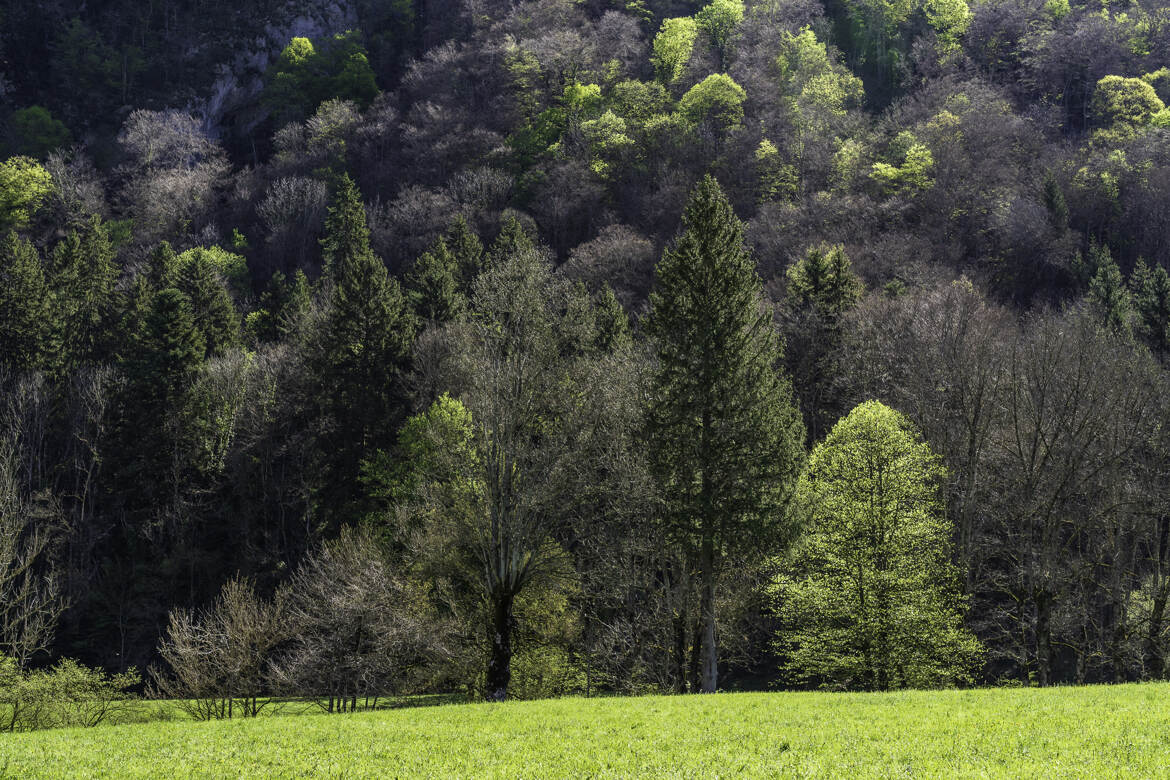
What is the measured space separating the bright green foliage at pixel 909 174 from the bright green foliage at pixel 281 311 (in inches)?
1723

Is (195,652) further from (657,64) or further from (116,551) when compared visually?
(657,64)

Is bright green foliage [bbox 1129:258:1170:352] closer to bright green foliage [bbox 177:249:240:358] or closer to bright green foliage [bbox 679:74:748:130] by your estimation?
bright green foliage [bbox 679:74:748:130]

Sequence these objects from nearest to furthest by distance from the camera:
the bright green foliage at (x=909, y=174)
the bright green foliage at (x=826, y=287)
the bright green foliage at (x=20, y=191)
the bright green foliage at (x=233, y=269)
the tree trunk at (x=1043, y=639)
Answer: the tree trunk at (x=1043, y=639)
the bright green foliage at (x=826, y=287)
the bright green foliage at (x=909, y=174)
the bright green foliage at (x=233, y=269)
the bright green foliage at (x=20, y=191)

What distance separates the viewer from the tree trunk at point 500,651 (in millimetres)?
23016

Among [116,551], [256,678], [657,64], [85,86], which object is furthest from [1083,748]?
[85,86]

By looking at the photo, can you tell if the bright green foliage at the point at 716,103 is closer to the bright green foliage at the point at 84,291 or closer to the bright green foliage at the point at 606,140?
the bright green foliage at the point at 606,140

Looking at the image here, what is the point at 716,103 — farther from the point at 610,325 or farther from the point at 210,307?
the point at 210,307

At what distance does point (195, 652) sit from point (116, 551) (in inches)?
1131

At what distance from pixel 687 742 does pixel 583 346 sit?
28.3m

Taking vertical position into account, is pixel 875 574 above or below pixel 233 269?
below

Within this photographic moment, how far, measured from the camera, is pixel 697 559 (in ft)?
81.4

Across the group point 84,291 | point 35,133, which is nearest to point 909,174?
point 84,291

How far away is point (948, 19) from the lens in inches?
3548

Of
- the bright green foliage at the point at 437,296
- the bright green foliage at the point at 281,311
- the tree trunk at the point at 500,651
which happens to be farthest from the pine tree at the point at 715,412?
the bright green foliage at the point at 281,311
